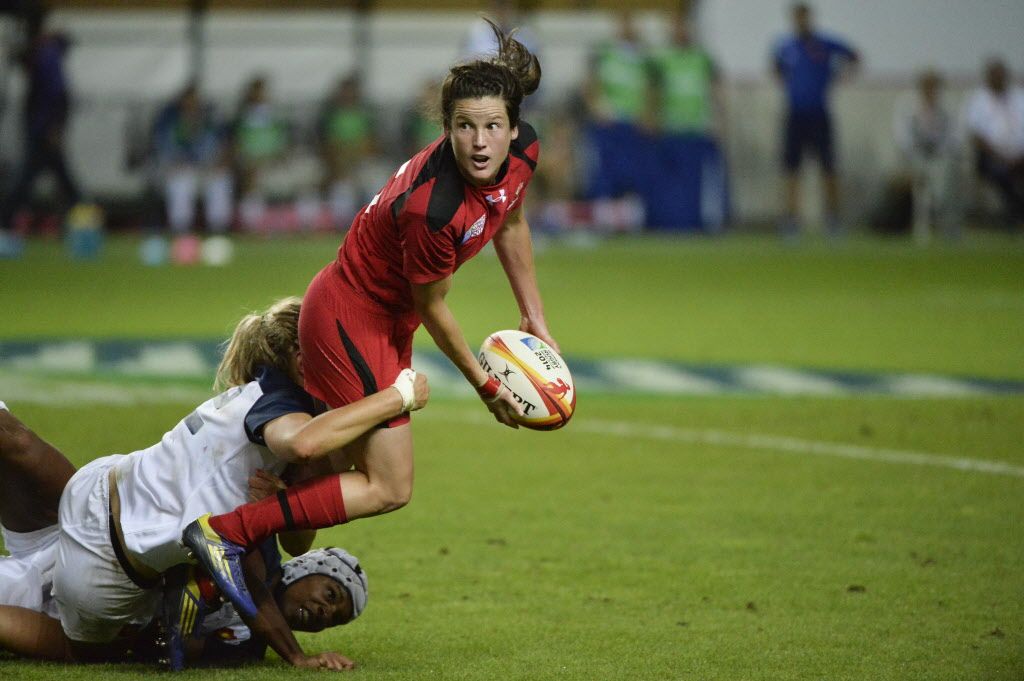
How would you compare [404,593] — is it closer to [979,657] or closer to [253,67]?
[979,657]

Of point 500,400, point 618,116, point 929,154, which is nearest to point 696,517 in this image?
point 500,400

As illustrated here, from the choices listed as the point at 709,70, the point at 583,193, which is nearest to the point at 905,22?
the point at 709,70

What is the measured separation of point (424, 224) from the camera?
197 inches

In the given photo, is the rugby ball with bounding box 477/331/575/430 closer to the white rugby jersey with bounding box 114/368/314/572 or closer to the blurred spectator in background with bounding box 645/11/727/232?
the white rugby jersey with bounding box 114/368/314/572

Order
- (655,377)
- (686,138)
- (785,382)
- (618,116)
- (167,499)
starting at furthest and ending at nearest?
(686,138), (618,116), (655,377), (785,382), (167,499)

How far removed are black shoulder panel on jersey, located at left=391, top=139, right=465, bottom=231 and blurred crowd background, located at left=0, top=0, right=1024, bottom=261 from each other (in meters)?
17.8

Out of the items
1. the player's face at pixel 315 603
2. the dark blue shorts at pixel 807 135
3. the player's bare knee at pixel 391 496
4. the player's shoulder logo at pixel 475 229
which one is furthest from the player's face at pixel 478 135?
the dark blue shorts at pixel 807 135

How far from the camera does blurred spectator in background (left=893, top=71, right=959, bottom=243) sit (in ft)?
78.2

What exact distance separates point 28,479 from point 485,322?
8.71 m

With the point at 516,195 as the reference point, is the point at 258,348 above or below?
below

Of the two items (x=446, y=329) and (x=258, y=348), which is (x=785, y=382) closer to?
(x=446, y=329)

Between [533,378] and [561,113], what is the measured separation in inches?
794

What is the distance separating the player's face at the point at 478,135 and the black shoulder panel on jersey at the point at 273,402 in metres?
0.95

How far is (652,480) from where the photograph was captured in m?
8.04
